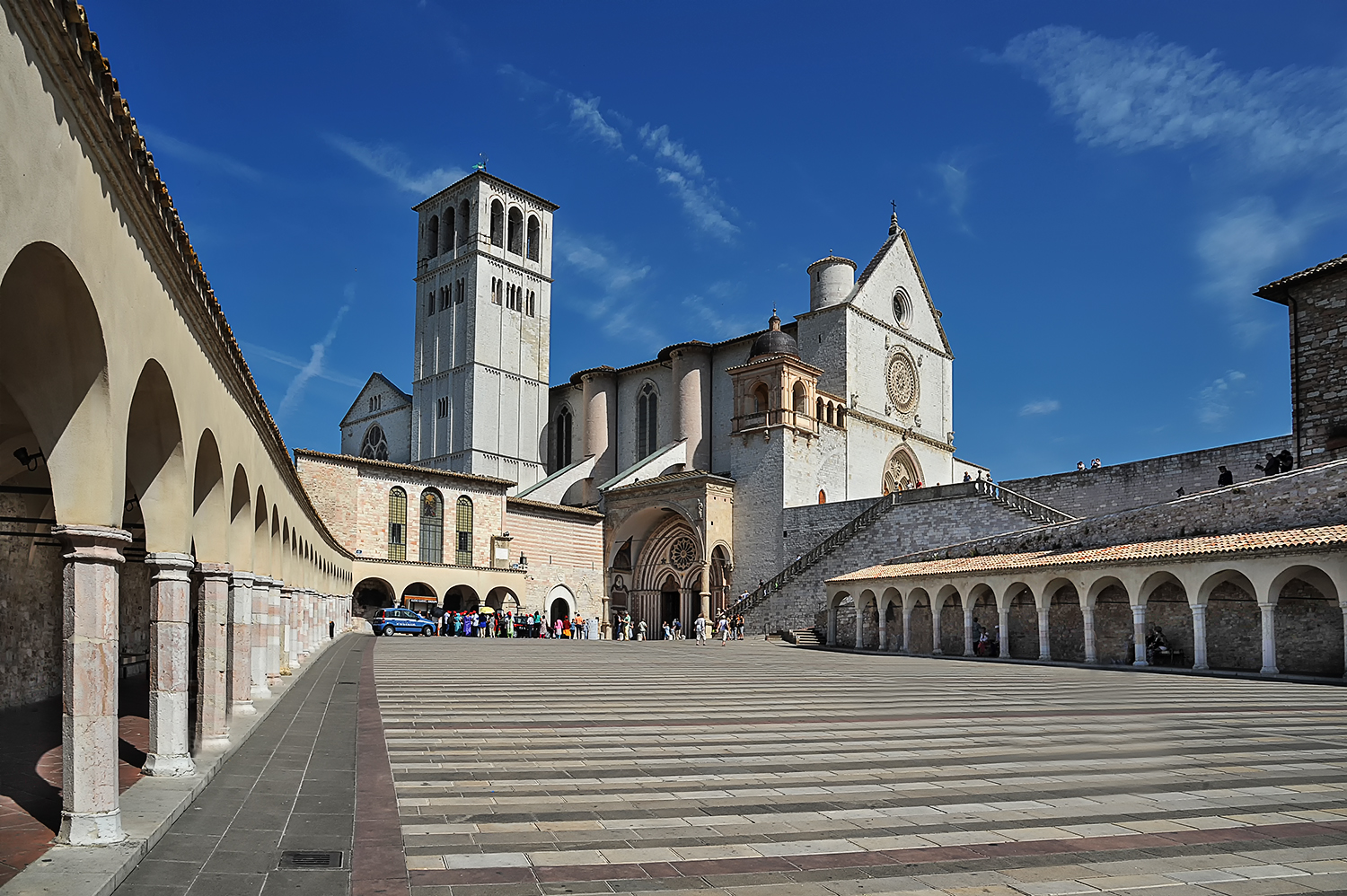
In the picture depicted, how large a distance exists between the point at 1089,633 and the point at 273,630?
21205 millimetres

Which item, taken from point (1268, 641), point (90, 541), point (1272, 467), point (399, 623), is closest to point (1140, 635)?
point (1268, 641)

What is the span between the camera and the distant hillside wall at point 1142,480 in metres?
33.5

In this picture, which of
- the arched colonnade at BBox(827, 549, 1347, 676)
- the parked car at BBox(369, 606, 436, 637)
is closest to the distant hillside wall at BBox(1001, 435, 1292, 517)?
the arched colonnade at BBox(827, 549, 1347, 676)

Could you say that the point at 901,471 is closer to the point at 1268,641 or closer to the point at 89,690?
the point at 1268,641

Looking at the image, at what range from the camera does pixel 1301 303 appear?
2828 cm

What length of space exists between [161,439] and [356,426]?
68752 mm

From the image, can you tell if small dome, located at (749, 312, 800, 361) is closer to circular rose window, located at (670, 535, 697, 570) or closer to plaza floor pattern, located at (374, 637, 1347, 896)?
circular rose window, located at (670, 535, 697, 570)

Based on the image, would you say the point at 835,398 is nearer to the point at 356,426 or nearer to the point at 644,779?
the point at 356,426

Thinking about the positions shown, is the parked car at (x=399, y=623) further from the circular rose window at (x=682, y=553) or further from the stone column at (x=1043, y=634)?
the stone column at (x=1043, y=634)

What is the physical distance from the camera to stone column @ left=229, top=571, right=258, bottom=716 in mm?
12219

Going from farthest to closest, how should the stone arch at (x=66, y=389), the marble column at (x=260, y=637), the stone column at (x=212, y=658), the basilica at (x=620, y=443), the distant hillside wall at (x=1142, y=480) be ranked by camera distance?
the basilica at (x=620, y=443)
the distant hillside wall at (x=1142, y=480)
the marble column at (x=260, y=637)
the stone column at (x=212, y=658)
the stone arch at (x=66, y=389)

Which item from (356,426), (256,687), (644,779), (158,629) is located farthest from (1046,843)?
(356,426)

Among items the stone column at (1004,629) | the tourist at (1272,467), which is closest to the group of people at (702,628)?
the stone column at (1004,629)

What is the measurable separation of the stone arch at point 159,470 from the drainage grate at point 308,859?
3.27 metres
